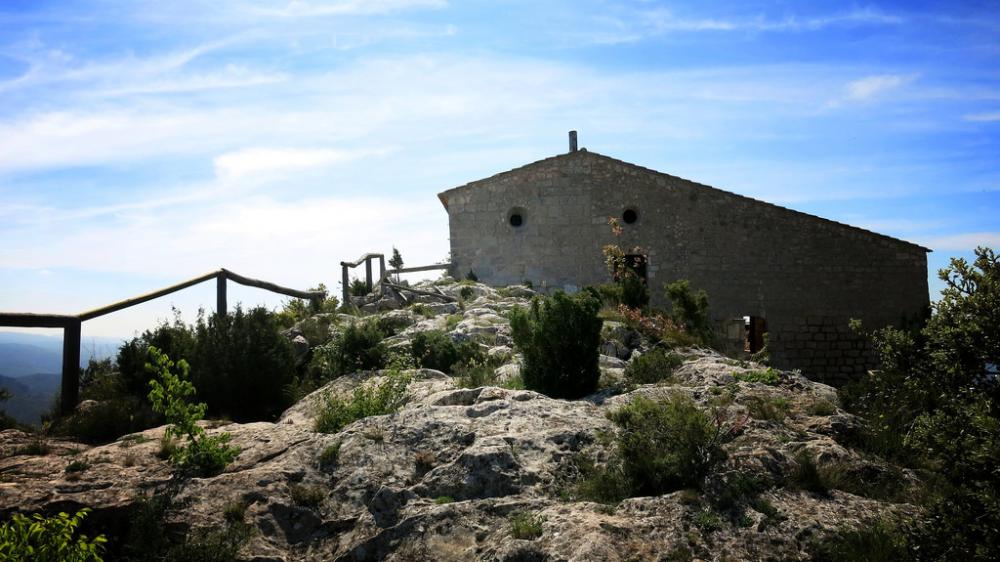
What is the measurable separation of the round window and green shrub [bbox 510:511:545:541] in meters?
16.3

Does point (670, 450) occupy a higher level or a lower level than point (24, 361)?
higher

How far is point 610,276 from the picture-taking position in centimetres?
2125

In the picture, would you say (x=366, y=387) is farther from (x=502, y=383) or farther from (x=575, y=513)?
(x=575, y=513)

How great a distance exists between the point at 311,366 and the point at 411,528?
5.83m

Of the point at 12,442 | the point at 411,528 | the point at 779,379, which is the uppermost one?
the point at 779,379

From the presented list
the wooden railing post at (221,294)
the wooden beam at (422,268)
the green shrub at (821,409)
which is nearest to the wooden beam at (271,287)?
the wooden railing post at (221,294)

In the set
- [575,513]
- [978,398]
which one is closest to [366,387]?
[575,513]

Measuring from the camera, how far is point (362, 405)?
8.64 meters

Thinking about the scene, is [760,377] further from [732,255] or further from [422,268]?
[422,268]

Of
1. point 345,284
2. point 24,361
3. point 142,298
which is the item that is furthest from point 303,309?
point 24,361

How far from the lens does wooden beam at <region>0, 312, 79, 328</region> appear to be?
8.51 metres

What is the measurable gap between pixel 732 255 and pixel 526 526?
53.8 ft

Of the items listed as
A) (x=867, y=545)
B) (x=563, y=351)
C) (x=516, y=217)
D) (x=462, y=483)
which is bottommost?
(x=867, y=545)

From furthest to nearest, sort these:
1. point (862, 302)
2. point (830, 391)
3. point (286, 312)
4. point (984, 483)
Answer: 1. point (862, 302)
2. point (286, 312)
3. point (830, 391)
4. point (984, 483)
